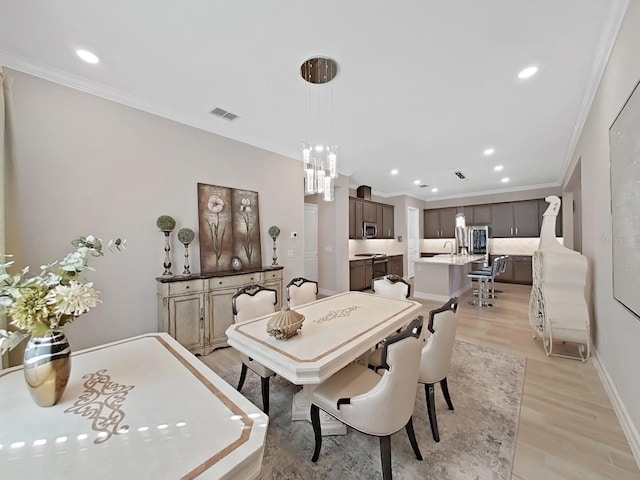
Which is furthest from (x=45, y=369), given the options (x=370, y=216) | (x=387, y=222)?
(x=387, y=222)

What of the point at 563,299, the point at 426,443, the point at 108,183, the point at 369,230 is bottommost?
the point at 426,443

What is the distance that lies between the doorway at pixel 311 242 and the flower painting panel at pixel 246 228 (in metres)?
2.30

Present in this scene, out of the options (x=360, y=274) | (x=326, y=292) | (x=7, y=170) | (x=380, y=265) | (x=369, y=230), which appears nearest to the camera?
(x=7, y=170)

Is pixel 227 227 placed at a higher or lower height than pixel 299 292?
higher

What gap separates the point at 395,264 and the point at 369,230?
157cm

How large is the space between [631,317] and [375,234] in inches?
214

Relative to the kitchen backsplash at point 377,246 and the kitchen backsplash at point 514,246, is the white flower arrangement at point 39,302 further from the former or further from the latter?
the kitchen backsplash at point 514,246

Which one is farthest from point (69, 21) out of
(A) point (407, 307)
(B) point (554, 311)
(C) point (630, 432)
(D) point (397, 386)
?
(B) point (554, 311)

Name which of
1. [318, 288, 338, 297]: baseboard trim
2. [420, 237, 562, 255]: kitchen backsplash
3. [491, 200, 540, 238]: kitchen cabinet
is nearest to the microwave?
[318, 288, 338, 297]: baseboard trim

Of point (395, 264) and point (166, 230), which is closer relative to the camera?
point (166, 230)

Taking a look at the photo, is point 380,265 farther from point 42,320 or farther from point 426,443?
point 42,320

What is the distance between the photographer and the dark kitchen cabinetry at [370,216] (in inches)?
250

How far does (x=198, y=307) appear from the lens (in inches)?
117

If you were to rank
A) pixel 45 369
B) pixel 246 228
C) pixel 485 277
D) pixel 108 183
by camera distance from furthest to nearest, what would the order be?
1. pixel 485 277
2. pixel 246 228
3. pixel 108 183
4. pixel 45 369
